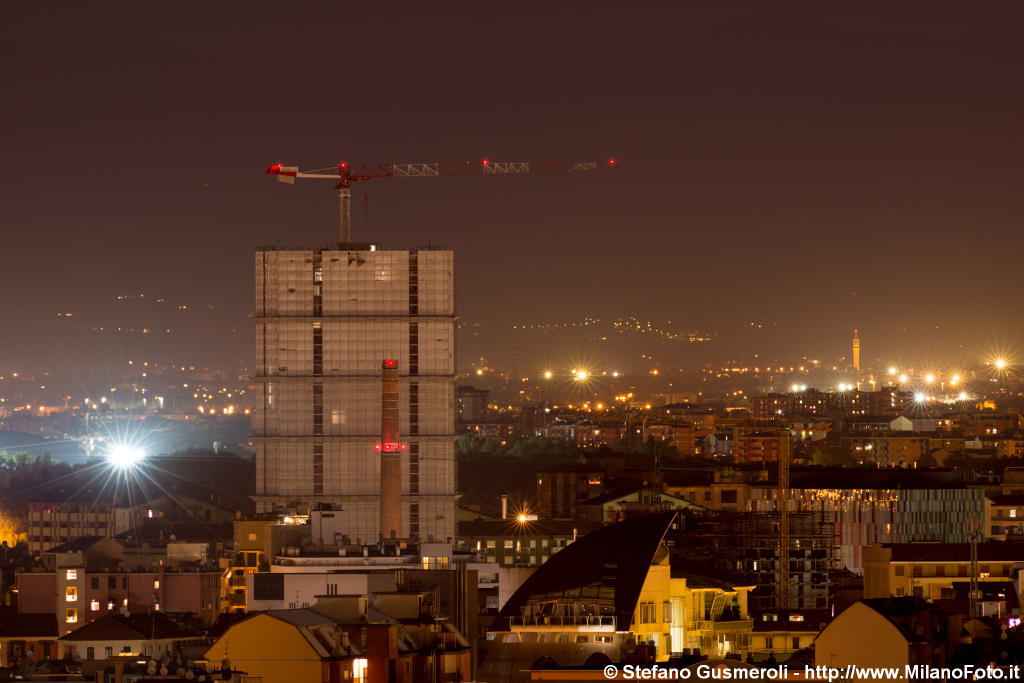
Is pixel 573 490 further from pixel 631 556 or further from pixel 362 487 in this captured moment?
pixel 631 556

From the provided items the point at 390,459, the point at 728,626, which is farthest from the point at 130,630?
Result: the point at 390,459

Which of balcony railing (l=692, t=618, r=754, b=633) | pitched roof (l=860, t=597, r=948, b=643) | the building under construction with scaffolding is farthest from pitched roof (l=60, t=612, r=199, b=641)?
pitched roof (l=860, t=597, r=948, b=643)

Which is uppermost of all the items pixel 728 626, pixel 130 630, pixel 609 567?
pixel 609 567

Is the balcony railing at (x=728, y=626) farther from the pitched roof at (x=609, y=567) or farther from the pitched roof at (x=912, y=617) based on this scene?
the pitched roof at (x=912, y=617)

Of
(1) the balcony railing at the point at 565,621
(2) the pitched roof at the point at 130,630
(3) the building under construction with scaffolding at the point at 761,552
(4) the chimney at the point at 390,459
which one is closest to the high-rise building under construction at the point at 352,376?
(4) the chimney at the point at 390,459

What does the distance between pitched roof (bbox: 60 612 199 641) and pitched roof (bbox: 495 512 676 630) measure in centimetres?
1687

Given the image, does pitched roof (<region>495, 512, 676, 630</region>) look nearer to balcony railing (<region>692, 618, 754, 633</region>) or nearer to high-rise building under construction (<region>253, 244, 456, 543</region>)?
balcony railing (<region>692, 618, 754, 633</region>)

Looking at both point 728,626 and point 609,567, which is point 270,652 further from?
point 728,626

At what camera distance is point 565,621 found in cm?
5366

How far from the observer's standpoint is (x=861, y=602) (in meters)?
39.2

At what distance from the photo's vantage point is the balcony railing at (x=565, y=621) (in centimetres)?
5334

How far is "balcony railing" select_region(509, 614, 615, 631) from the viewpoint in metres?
53.3

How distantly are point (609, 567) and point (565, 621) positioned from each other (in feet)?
12.4

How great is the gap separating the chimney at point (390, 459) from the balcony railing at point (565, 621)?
1814 inches
